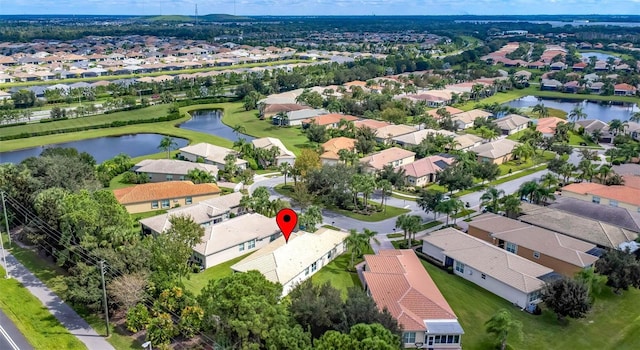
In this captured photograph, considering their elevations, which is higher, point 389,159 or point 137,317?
point 389,159

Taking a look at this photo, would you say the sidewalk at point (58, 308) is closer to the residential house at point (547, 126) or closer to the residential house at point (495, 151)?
the residential house at point (495, 151)

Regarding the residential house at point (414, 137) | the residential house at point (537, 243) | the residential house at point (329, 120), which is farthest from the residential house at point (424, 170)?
the residential house at point (329, 120)

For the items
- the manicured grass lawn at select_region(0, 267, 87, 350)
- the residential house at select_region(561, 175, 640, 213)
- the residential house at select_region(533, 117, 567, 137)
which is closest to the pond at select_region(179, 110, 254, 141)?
the residential house at select_region(533, 117, 567, 137)

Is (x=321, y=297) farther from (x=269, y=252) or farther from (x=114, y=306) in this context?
(x=114, y=306)

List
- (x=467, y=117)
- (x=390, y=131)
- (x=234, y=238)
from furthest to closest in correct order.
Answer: (x=467, y=117)
(x=390, y=131)
(x=234, y=238)

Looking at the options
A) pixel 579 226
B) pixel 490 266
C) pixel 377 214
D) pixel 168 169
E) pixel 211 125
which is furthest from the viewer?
pixel 211 125

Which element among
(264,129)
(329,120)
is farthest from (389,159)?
(264,129)

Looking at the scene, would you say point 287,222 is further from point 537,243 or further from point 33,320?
point 537,243

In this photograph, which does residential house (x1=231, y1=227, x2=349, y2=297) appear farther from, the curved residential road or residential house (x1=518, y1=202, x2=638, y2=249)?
residential house (x1=518, y1=202, x2=638, y2=249)
